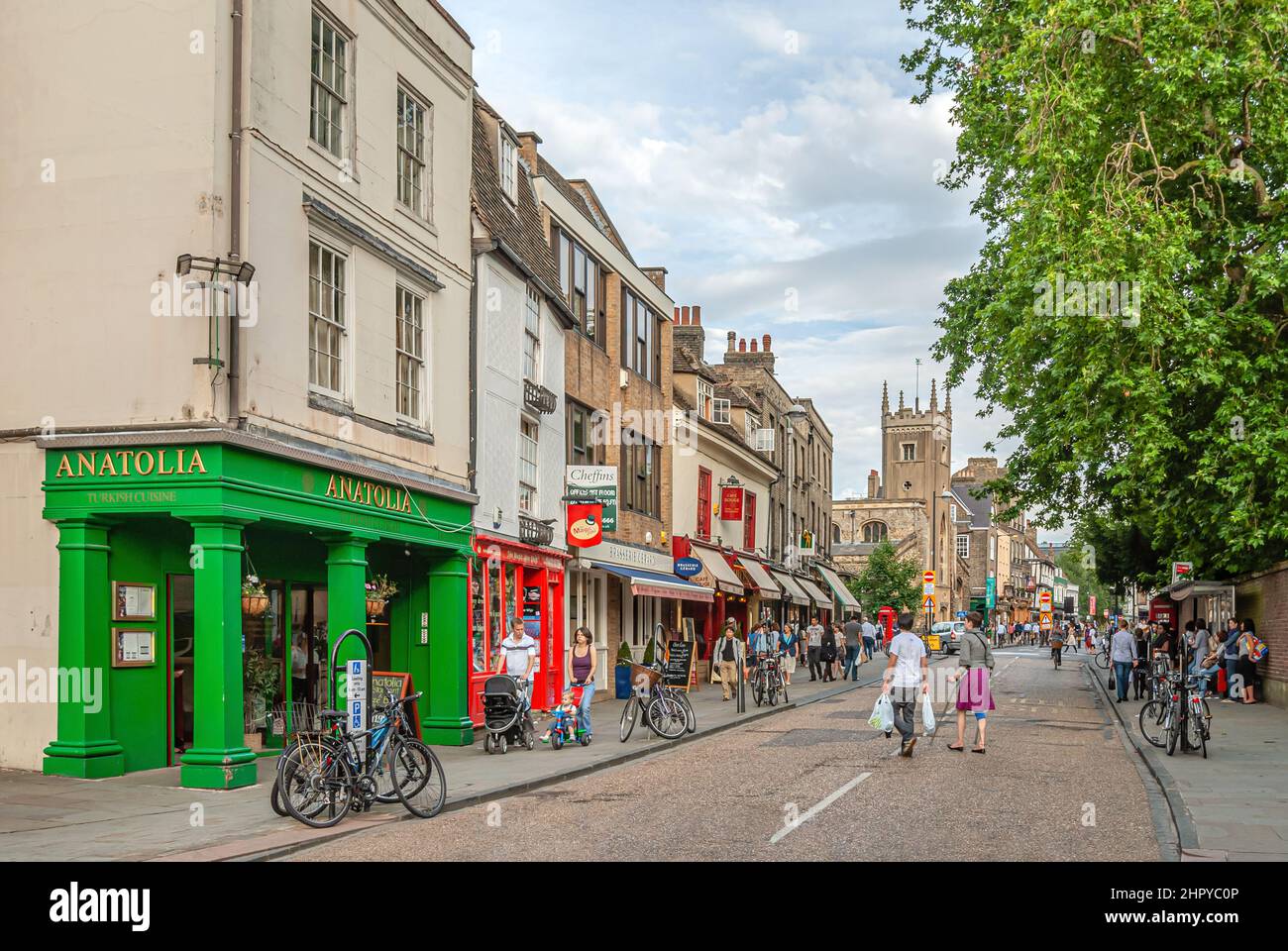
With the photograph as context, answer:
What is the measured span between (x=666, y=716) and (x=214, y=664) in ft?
27.2

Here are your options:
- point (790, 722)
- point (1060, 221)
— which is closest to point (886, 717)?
point (790, 722)

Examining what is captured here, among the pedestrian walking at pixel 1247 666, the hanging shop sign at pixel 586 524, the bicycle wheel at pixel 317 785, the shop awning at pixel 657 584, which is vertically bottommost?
the pedestrian walking at pixel 1247 666

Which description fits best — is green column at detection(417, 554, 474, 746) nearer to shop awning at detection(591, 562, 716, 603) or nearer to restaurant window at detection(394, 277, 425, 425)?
restaurant window at detection(394, 277, 425, 425)

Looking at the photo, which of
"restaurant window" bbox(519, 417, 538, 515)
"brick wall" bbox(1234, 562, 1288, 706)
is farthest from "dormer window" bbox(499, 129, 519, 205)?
"brick wall" bbox(1234, 562, 1288, 706)

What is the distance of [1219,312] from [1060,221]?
3.39 meters

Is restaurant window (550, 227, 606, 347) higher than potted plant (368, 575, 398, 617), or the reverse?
restaurant window (550, 227, 606, 347)

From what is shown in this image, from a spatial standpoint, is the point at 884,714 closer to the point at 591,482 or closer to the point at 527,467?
A: the point at 527,467

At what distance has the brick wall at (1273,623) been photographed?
25.3 meters

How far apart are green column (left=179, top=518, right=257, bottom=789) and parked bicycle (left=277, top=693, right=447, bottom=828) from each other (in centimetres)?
179

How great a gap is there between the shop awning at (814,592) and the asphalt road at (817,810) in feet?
109

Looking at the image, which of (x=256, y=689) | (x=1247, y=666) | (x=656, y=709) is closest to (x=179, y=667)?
(x=256, y=689)

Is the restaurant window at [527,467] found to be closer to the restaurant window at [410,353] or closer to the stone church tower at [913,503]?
the restaurant window at [410,353]

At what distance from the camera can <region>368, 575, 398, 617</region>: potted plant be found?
18.1 m

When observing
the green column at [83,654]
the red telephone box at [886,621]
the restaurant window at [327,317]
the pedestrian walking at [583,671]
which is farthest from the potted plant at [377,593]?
the red telephone box at [886,621]
